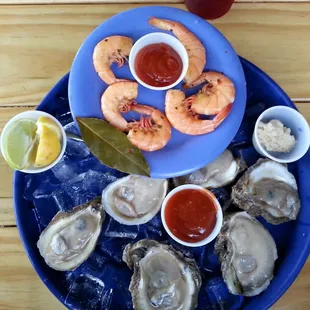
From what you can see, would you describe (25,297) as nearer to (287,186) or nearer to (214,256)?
(214,256)

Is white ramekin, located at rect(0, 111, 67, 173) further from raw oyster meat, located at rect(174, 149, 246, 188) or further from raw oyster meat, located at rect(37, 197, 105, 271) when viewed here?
raw oyster meat, located at rect(174, 149, 246, 188)

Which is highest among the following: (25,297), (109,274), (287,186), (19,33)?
(19,33)

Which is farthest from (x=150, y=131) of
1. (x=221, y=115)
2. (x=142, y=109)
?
(x=221, y=115)

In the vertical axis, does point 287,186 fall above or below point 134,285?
above

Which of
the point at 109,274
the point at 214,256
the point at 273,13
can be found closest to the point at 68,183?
the point at 109,274

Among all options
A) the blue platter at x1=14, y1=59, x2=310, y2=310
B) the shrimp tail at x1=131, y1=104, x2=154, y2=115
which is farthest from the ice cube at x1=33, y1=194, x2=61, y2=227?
the shrimp tail at x1=131, y1=104, x2=154, y2=115

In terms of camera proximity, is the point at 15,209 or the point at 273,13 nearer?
the point at 15,209
